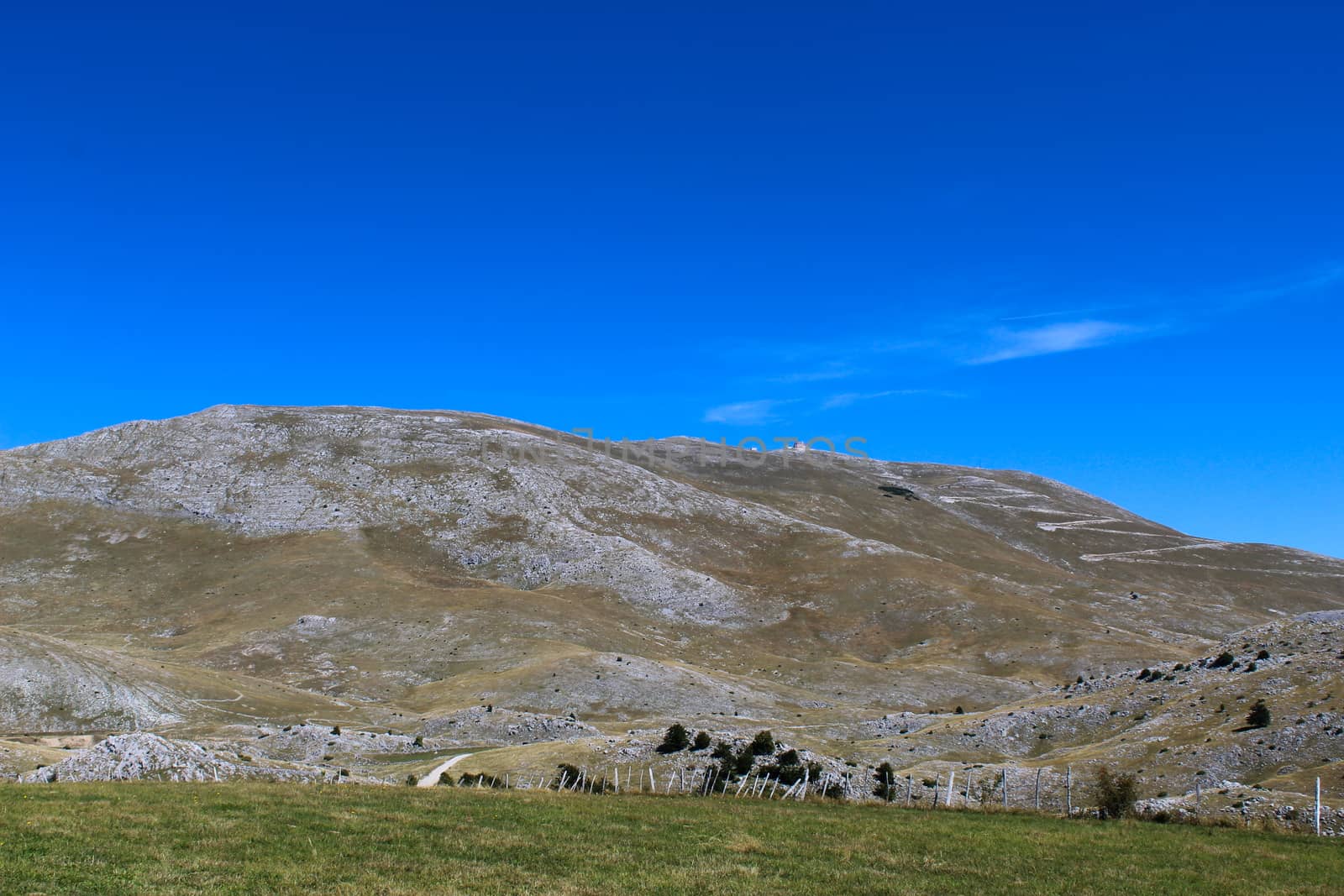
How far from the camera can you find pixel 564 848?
23.9 m

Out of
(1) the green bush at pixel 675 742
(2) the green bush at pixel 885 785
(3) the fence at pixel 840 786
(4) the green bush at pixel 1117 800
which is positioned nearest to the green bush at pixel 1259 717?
(3) the fence at pixel 840 786

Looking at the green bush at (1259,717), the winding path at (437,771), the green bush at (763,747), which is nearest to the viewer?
the green bush at (763,747)

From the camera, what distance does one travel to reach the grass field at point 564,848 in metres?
19.5

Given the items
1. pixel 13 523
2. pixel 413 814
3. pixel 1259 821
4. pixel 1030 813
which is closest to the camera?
pixel 413 814

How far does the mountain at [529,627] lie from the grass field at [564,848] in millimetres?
21858

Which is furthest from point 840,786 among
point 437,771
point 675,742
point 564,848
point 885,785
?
point 437,771

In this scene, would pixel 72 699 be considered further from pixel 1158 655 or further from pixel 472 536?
pixel 1158 655

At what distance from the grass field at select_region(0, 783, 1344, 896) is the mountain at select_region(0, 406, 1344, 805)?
71.7 ft

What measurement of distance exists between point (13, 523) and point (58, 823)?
174 metres

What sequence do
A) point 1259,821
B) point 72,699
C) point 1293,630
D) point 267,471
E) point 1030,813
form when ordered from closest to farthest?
1. point 1259,821
2. point 1030,813
3. point 1293,630
4. point 72,699
5. point 267,471

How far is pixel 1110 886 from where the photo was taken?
73.7 feet

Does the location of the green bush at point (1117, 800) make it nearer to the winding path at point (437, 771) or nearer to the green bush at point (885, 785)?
the green bush at point (885, 785)

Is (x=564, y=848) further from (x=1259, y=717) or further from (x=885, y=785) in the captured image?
(x=1259, y=717)


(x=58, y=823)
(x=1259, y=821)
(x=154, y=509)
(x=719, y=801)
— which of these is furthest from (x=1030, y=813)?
(x=154, y=509)
